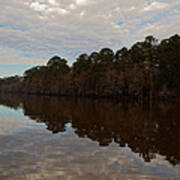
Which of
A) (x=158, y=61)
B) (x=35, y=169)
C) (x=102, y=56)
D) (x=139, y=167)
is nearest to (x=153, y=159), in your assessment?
(x=139, y=167)

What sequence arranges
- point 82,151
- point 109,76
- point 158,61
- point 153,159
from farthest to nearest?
point 109,76
point 158,61
point 82,151
point 153,159

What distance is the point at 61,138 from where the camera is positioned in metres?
12.1

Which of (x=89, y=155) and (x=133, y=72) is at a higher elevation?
(x=133, y=72)

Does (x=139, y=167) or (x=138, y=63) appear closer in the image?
(x=139, y=167)

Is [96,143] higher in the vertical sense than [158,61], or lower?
lower

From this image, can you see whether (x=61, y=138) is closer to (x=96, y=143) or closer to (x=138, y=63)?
(x=96, y=143)

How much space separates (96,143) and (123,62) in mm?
56658

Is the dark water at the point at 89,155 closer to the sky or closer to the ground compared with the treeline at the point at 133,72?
closer to the ground

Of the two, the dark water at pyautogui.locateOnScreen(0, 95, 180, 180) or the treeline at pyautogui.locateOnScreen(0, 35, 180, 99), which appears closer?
the dark water at pyautogui.locateOnScreen(0, 95, 180, 180)

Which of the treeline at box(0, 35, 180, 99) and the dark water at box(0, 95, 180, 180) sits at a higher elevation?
the treeline at box(0, 35, 180, 99)

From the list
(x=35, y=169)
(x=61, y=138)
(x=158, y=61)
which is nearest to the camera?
(x=35, y=169)

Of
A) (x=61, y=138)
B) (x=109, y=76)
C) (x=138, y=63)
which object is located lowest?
(x=61, y=138)

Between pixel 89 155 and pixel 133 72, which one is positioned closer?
pixel 89 155

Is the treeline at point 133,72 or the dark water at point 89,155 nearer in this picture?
the dark water at point 89,155
